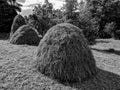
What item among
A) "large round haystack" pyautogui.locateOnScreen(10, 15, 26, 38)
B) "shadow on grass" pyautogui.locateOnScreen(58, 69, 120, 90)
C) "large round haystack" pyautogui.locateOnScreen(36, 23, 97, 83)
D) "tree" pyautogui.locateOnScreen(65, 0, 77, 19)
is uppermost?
"tree" pyautogui.locateOnScreen(65, 0, 77, 19)

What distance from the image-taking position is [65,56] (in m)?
3.19

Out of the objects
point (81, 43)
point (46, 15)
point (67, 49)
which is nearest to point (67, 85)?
point (67, 49)

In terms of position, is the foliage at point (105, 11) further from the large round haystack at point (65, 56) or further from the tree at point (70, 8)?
the large round haystack at point (65, 56)

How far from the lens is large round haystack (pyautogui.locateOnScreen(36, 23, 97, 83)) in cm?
319

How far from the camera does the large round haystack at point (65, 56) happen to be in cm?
319

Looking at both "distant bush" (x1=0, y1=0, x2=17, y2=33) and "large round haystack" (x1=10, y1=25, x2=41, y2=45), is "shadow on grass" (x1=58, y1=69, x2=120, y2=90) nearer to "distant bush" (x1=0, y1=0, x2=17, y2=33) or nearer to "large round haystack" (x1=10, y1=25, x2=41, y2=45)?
"large round haystack" (x1=10, y1=25, x2=41, y2=45)

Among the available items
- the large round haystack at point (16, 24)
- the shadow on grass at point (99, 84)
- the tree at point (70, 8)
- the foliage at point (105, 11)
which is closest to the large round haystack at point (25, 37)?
the large round haystack at point (16, 24)

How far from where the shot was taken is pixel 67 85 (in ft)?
10.3

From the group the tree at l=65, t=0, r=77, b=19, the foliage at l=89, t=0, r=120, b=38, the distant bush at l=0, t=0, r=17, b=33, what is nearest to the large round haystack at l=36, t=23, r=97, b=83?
the tree at l=65, t=0, r=77, b=19

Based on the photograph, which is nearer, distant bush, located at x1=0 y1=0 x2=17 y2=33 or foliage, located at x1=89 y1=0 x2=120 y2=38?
distant bush, located at x1=0 y1=0 x2=17 y2=33

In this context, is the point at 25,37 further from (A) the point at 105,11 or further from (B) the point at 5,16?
(A) the point at 105,11

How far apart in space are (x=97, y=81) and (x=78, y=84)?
639 mm

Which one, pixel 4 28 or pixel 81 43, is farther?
pixel 4 28

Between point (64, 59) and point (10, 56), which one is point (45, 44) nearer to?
point (64, 59)
